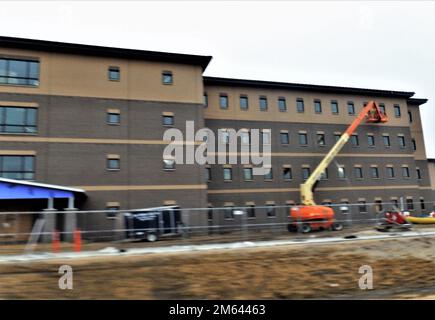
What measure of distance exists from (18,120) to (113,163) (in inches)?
280

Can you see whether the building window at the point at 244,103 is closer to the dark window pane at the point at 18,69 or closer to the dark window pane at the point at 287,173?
the dark window pane at the point at 287,173

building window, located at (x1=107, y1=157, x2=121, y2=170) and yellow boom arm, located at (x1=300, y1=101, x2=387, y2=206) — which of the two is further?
yellow boom arm, located at (x1=300, y1=101, x2=387, y2=206)

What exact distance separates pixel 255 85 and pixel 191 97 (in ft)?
28.7

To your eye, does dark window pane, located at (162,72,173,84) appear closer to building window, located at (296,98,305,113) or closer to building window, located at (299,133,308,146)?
building window, located at (296,98,305,113)

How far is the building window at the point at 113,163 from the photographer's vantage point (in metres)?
28.5

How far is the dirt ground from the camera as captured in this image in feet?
35.7

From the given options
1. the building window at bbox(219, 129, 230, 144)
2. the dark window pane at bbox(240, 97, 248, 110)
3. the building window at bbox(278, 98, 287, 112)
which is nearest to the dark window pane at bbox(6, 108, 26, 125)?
the building window at bbox(219, 129, 230, 144)

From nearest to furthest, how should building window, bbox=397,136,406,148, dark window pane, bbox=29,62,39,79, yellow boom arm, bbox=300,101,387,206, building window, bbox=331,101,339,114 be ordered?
1. dark window pane, bbox=29,62,39,79
2. yellow boom arm, bbox=300,101,387,206
3. building window, bbox=331,101,339,114
4. building window, bbox=397,136,406,148

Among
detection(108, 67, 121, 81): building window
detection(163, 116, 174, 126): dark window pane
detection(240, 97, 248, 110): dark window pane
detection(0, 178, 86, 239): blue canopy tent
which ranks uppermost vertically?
detection(108, 67, 121, 81): building window

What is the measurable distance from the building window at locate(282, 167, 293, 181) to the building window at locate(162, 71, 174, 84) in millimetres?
14002

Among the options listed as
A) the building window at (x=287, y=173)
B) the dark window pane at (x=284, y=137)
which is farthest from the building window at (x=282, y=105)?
the building window at (x=287, y=173)

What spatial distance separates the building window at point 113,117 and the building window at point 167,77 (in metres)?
4.77

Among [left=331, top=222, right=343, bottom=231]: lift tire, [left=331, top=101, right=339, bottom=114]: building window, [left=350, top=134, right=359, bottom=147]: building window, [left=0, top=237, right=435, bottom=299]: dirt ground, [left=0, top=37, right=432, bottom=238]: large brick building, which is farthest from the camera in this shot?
[left=331, top=101, right=339, bottom=114]: building window
